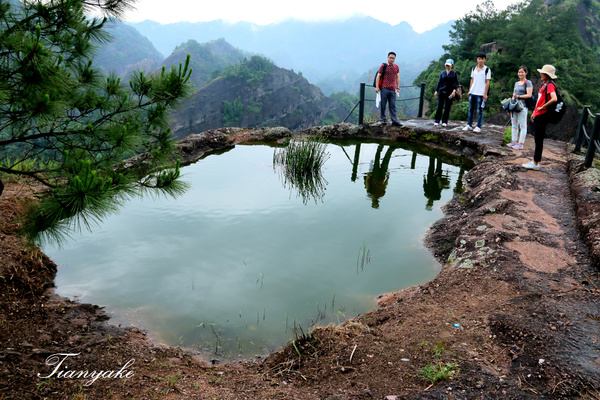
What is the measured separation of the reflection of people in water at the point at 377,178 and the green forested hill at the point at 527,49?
5525mm

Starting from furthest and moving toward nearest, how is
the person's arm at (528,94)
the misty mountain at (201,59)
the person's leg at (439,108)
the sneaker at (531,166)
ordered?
the misty mountain at (201,59)
the person's leg at (439,108)
the person's arm at (528,94)
the sneaker at (531,166)

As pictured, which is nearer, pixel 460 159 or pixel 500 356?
pixel 500 356

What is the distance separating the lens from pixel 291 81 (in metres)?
68.9

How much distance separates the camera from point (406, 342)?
8.46ft

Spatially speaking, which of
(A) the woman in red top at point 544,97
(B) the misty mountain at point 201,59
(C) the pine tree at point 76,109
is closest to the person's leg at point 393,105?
(A) the woman in red top at point 544,97

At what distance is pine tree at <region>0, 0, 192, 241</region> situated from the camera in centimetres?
204

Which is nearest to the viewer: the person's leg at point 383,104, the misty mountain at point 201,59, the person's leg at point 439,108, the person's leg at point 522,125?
the person's leg at point 522,125

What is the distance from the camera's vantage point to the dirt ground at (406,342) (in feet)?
7.08

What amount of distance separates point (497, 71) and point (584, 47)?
655 centimetres

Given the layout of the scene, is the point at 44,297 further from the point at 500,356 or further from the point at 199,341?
the point at 500,356

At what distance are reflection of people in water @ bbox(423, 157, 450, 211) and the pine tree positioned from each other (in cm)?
392

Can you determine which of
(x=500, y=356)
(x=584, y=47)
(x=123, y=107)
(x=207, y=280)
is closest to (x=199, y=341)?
(x=207, y=280)

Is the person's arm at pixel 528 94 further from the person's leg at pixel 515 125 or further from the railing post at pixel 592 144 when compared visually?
the railing post at pixel 592 144

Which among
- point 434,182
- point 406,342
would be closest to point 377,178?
point 434,182
